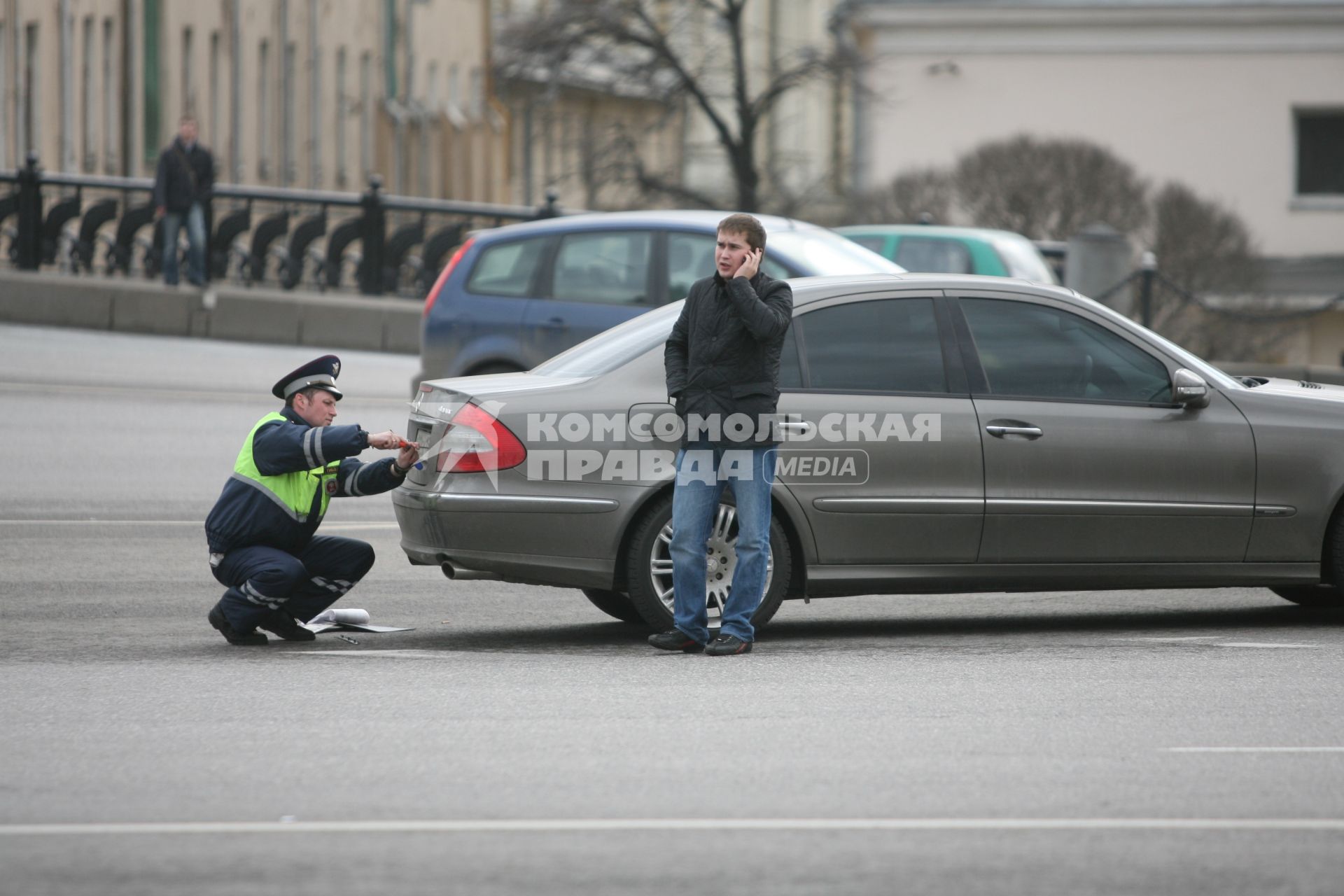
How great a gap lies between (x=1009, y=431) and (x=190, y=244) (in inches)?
611

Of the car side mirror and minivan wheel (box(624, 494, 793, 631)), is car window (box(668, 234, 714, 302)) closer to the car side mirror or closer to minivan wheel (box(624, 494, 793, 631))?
the car side mirror

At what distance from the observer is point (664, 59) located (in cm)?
3050

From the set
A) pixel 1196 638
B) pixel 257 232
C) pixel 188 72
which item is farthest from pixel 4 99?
pixel 1196 638

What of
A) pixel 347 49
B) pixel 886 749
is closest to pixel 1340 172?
pixel 347 49

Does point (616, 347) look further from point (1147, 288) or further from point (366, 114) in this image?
point (366, 114)

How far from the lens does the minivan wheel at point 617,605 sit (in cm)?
998

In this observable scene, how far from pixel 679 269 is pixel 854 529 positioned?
19.9ft

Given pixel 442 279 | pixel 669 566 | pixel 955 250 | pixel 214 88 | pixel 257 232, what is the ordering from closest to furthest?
1. pixel 669 566
2. pixel 442 279
3. pixel 955 250
4. pixel 257 232
5. pixel 214 88

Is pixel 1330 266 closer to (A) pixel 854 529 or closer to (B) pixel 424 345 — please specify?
(B) pixel 424 345

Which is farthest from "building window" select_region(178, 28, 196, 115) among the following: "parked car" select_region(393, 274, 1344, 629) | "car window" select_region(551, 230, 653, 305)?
"parked car" select_region(393, 274, 1344, 629)

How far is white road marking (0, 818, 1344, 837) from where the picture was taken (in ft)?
19.4

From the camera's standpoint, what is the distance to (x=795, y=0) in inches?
2928

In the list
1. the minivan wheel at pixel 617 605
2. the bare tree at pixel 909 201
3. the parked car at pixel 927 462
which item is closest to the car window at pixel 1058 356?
the parked car at pixel 927 462

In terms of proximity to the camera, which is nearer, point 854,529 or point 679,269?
point 854,529
